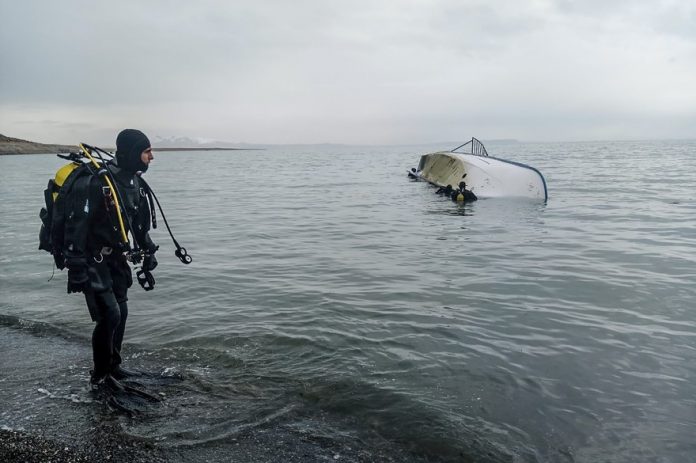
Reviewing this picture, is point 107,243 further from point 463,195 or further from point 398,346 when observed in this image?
point 463,195

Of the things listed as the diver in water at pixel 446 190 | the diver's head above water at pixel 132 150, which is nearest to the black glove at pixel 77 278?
the diver's head above water at pixel 132 150

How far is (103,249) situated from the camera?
4660 mm

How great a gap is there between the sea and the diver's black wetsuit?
0.58m

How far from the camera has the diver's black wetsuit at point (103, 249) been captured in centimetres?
438

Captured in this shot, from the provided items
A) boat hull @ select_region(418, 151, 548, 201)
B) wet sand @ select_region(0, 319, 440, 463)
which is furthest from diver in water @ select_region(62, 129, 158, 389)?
boat hull @ select_region(418, 151, 548, 201)

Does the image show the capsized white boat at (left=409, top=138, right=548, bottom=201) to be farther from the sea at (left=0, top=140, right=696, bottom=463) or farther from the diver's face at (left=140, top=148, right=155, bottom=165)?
the diver's face at (left=140, top=148, right=155, bottom=165)

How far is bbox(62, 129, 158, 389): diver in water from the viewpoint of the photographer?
4.38 metres

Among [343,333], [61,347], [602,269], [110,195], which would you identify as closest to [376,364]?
[343,333]

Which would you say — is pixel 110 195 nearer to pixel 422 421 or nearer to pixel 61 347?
pixel 61 347

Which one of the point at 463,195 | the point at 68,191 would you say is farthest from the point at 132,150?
the point at 463,195

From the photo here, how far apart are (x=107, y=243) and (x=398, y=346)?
11.9 ft

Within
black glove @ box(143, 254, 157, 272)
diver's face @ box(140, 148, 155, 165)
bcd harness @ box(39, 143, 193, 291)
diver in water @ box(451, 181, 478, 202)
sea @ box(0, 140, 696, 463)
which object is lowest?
sea @ box(0, 140, 696, 463)

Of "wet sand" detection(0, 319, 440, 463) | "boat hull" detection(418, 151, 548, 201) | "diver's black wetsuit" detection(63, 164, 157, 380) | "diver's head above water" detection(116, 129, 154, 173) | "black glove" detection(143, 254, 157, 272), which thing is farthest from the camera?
"boat hull" detection(418, 151, 548, 201)

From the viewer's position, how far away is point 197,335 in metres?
6.96
